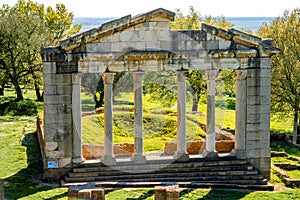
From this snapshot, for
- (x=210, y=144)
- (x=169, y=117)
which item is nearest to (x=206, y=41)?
(x=210, y=144)

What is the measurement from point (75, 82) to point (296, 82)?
18.3 m

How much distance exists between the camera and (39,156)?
23.9 m

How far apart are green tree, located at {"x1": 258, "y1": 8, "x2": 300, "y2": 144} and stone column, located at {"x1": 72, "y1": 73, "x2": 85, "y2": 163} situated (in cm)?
1753

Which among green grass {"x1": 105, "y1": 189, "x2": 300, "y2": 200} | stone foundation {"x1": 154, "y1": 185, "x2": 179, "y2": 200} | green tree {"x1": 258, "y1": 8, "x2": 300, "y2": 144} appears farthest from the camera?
green tree {"x1": 258, "y1": 8, "x2": 300, "y2": 144}

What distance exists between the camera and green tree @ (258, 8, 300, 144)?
107 ft

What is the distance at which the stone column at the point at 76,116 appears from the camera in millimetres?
19766

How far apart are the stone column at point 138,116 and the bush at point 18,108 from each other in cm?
1950

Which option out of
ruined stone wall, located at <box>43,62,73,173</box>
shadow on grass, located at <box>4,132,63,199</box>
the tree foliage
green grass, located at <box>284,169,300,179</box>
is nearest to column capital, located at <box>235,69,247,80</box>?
green grass, located at <box>284,169,300,179</box>

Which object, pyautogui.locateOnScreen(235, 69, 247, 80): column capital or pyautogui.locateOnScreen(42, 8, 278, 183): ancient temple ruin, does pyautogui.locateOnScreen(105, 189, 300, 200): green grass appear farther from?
pyautogui.locateOnScreen(235, 69, 247, 80): column capital

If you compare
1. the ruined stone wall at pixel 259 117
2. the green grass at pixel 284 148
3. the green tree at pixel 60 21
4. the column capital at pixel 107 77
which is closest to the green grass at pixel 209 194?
the ruined stone wall at pixel 259 117

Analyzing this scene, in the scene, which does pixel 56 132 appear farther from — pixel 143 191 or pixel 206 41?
pixel 206 41

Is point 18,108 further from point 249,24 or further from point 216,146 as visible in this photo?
point 249,24

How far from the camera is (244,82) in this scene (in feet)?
68.7

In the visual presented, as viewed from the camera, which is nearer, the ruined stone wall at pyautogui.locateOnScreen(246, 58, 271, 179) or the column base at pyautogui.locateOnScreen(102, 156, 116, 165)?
the column base at pyautogui.locateOnScreen(102, 156, 116, 165)
